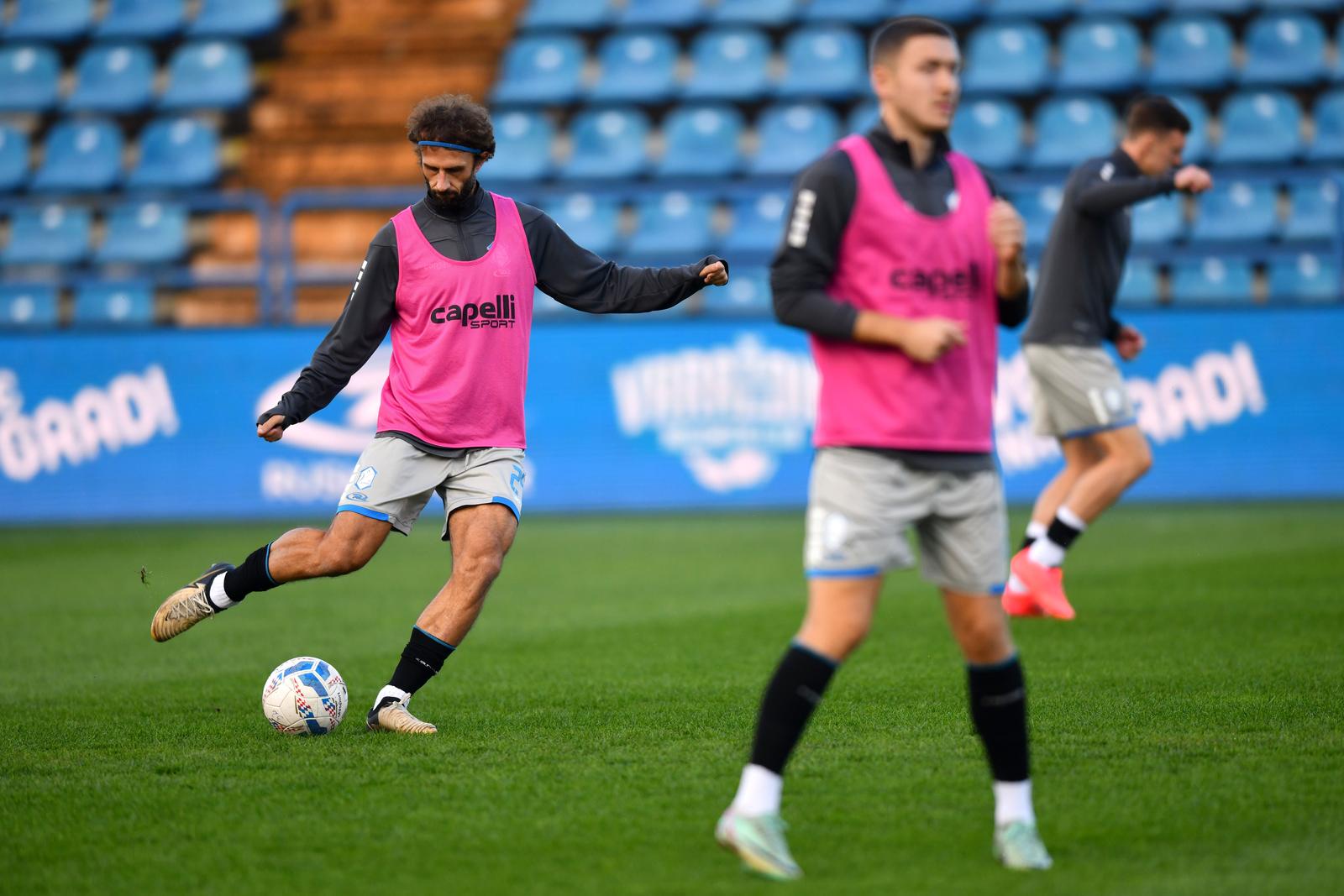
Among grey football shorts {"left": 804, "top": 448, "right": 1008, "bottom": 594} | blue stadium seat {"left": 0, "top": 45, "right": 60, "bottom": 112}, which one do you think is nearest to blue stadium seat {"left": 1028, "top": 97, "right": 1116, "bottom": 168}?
blue stadium seat {"left": 0, "top": 45, "right": 60, "bottom": 112}

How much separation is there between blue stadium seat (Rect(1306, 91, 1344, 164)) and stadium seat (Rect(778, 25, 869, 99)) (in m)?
4.68

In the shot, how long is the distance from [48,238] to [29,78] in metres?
3.46

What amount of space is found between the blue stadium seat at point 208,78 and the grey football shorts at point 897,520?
16431 millimetres

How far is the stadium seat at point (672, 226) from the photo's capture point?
54.3 ft

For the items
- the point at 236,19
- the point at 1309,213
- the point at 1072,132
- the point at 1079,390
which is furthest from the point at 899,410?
the point at 236,19

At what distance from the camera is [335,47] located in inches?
786

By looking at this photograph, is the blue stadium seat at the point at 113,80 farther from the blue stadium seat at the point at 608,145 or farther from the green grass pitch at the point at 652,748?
the green grass pitch at the point at 652,748

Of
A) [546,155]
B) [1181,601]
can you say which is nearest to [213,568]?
[1181,601]

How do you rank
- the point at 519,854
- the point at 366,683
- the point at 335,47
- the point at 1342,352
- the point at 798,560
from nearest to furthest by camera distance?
the point at 519,854 < the point at 366,683 < the point at 798,560 < the point at 1342,352 < the point at 335,47

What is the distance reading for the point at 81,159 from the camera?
60.3 ft

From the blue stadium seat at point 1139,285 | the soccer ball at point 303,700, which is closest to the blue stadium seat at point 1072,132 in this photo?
the blue stadium seat at point 1139,285

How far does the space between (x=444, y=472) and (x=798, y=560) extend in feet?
18.1

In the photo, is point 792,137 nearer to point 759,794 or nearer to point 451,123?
point 451,123

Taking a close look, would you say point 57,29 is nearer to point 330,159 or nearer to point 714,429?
point 330,159
